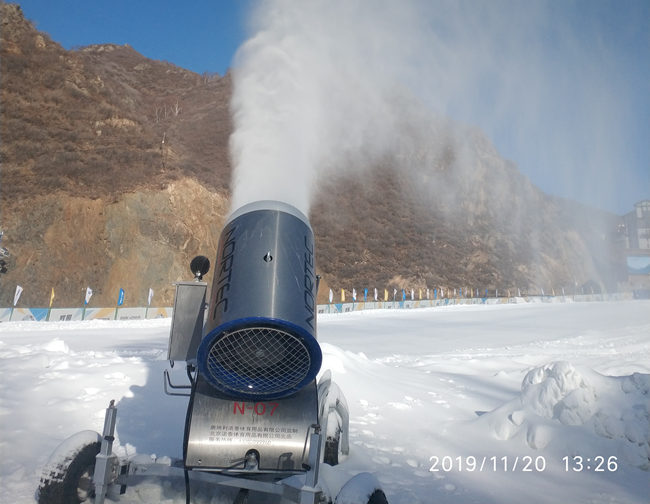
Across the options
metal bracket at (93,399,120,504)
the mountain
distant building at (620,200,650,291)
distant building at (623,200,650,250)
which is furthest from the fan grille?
distant building at (623,200,650,250)

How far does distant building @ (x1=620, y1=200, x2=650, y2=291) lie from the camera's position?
84.0 meters

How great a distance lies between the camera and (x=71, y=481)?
2.99 meters

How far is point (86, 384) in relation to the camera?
6188mm

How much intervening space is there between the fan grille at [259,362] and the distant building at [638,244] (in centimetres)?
9690

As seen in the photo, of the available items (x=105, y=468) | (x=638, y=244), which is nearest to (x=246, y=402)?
(x=105, y=468)

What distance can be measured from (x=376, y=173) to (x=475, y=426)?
62514 millimetres

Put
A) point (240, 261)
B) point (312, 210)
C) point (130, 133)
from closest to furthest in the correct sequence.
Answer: point (240, 261) < point (130, 133) < point (312, 210)

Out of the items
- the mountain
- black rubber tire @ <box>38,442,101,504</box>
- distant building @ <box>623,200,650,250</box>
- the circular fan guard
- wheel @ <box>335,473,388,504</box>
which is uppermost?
distant building @ <box>623,200,650,250</box>

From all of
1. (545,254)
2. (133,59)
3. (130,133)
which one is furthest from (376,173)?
(133,59)

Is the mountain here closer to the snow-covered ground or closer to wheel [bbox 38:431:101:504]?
the snow-covered ground

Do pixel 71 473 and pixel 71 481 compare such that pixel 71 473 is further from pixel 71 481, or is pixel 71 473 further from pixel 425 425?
pixel 425 425

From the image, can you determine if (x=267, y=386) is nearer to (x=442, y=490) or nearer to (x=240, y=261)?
(x=240, y=261)

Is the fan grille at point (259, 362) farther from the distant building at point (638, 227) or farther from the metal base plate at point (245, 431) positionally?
the distant building at point (638, 227)

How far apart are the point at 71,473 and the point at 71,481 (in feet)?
0.19
